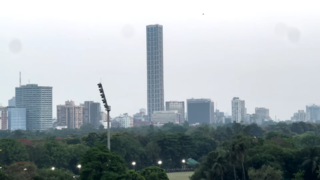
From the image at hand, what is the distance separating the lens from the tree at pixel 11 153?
8456 centimetres

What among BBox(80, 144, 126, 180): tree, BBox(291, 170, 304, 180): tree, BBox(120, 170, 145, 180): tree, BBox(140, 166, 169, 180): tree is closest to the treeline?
BBox(291, 170, 304, 180): tree

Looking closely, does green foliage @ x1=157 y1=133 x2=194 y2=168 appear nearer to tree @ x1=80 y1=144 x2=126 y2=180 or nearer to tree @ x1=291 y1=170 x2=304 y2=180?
tree @ x1=291 y1=170 x2=304 y2=180

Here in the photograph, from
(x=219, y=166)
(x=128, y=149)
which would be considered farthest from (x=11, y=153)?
(x=219, y=166)

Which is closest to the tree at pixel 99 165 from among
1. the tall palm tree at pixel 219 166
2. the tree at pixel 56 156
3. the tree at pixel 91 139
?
the tall palm tree at pixel 219 166

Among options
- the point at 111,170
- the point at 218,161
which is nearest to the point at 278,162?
the point at 218,161

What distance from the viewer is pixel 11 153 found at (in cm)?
8488

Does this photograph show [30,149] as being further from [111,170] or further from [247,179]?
[111,170]

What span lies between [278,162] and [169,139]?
133ft

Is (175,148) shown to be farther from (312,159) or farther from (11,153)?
(312,159)

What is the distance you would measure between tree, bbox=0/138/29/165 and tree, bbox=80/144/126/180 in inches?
1562

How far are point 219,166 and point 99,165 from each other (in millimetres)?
19773

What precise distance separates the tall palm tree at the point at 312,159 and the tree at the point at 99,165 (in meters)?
24.7

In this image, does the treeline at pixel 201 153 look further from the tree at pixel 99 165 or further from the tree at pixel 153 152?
the tree at pixel 99 165

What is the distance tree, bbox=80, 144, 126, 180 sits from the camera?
46906 mm
